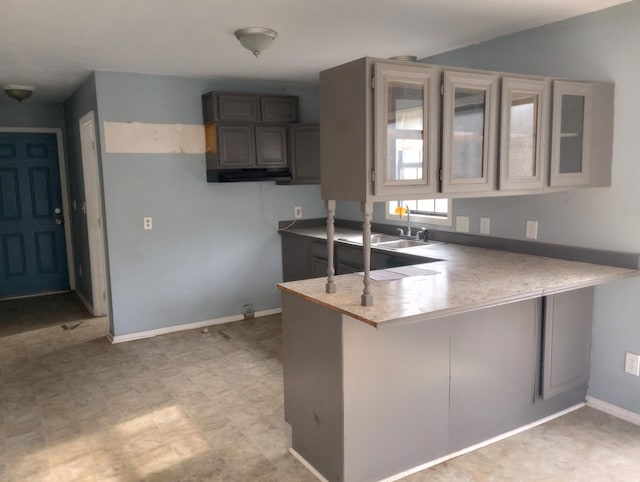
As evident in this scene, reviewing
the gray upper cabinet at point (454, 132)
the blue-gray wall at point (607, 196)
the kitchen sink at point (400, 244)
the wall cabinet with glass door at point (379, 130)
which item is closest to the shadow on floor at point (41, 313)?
the kitchen sink at point (400, 244)

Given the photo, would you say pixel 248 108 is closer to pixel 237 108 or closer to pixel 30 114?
pixel 237 108

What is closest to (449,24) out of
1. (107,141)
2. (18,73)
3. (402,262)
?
(402,262)

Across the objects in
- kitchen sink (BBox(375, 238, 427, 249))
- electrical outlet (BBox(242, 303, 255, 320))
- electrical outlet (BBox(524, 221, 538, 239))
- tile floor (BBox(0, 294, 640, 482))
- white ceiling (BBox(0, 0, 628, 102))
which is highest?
white ceiling (BBox(0, 0, 628, 102))

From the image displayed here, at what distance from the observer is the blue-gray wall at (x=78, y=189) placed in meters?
5.22

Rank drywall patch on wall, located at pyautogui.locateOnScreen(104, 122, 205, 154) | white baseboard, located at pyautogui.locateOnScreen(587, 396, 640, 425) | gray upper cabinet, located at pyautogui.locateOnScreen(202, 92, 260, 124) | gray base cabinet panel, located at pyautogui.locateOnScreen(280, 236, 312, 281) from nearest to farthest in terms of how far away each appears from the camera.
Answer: white baseboard, located at pyautogui.locateOnScreen(587, 396, 640, 425), drywall patch on wall, located at pyautogui.locateOnScreen(104, 122, 205, 154), gray upper cabinet, located at pyautogui.locateOnScreen(202, 92, 260, 124), gray base cabinet panel, located at pyautogui.locateOnScreen(280, 236, 312, 281)

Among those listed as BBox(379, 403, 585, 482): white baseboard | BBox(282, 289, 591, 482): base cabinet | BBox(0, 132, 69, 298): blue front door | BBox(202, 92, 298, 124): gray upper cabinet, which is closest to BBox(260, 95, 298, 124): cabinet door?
BBox(202, 92, 298, 124): gray upper cabinet

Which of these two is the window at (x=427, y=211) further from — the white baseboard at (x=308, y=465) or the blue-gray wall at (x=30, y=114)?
the blue-gray wall at (x=30, y=114)

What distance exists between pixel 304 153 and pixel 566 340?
290 centimetres

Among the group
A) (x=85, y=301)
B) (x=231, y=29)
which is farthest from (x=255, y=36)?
(x=85, y=301)

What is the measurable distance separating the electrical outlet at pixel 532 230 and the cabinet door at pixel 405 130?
1234 millimetres

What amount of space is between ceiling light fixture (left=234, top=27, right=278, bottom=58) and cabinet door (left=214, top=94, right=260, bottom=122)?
138 centimetres

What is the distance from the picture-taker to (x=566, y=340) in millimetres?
2904

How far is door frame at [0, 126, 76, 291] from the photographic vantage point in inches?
237

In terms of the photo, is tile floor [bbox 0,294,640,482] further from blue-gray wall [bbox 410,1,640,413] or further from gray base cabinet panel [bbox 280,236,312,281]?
gray base cabinet panel [bbox 280,236,312,281]
